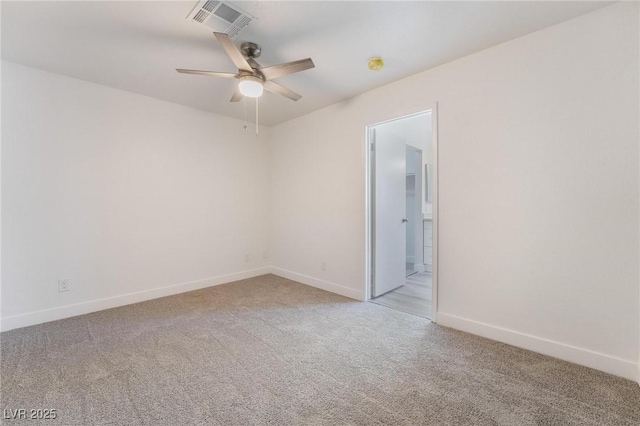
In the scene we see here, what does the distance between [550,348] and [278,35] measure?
322 cm

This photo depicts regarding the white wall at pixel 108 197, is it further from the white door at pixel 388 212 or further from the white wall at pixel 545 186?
the white wall at pixel 545 186

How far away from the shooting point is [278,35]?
6.98 feet

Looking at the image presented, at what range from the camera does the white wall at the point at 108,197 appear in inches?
102

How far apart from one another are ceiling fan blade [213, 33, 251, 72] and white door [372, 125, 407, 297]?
6.00 feet

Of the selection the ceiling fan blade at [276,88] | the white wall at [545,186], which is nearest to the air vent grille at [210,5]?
the ceiling fan blade at [276,88]

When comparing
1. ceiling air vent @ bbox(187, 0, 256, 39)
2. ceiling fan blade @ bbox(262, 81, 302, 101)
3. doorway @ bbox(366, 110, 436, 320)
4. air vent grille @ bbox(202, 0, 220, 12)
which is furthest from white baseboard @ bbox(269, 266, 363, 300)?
air vent grille @ bbox(202, 0, 220, 12)

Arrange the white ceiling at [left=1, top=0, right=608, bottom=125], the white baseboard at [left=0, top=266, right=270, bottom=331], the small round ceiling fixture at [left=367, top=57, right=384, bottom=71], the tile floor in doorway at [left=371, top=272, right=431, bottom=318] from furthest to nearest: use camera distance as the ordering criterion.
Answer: the tile floor in doorway at [left=371, top=272, right=431, bottom=318] → the white baseboard at [left=0, top=266, right=270, bottom=331] → the small round ceiling fixture at [left=367, top=57, right=384, bottom=71] → the white ceiling at [left=1, top=0, right=608, bottom=125]

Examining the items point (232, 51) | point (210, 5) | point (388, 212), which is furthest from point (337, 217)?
point (210, 5)

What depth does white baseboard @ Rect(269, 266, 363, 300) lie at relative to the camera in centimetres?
Answer: 342

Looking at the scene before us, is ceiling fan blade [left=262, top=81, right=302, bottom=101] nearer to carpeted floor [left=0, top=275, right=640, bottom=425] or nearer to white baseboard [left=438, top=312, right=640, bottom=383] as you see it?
carpeted floor [left=0, top=275, right=640, bottom=425]

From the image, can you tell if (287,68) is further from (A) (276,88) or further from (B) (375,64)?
(B) (375,64)

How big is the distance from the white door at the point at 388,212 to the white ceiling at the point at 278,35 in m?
0.91

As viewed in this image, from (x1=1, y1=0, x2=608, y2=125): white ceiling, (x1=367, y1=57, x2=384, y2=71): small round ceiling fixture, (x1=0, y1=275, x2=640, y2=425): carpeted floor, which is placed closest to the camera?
(x1=0, y1=275, x2=640, y2=425): carpeted floor

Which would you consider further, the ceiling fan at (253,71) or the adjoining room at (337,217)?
the ceiling fan at (253,71)
